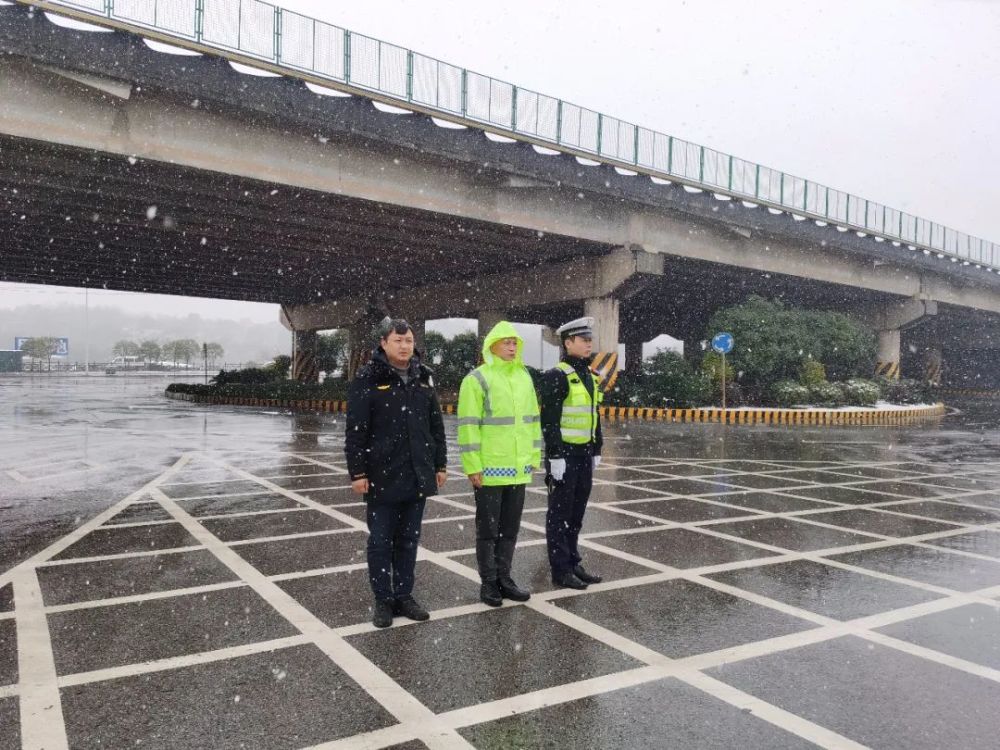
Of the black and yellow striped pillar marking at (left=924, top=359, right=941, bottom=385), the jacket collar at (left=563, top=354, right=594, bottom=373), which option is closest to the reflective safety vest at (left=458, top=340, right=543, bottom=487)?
the jacket collar at (left=563, top=354, right=594, bottom=373)

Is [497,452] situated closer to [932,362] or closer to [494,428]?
[494,428]

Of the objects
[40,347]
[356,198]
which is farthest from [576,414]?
[40,347]

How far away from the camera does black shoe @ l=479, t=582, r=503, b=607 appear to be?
16.1ft

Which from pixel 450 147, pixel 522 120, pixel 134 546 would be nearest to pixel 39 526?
pixel 134 546

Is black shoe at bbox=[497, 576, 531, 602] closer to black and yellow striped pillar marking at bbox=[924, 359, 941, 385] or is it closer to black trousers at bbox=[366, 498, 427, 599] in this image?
black trousers at bbox=[366, 498, 427, 599]

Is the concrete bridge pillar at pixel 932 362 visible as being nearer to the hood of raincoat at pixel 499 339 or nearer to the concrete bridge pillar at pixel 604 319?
the concrete bridge pillar at pixel 604 319

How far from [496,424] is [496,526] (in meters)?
0.68

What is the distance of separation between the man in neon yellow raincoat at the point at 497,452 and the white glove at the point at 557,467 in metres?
0.24

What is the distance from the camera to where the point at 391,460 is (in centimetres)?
463

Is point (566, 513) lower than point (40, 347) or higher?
lower

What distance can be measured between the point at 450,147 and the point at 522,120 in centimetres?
243

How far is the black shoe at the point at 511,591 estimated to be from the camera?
5.01 metres

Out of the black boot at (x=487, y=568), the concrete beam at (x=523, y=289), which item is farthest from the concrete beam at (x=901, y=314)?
the black boot at (x=487, y=568)

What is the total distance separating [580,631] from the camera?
4.44m
